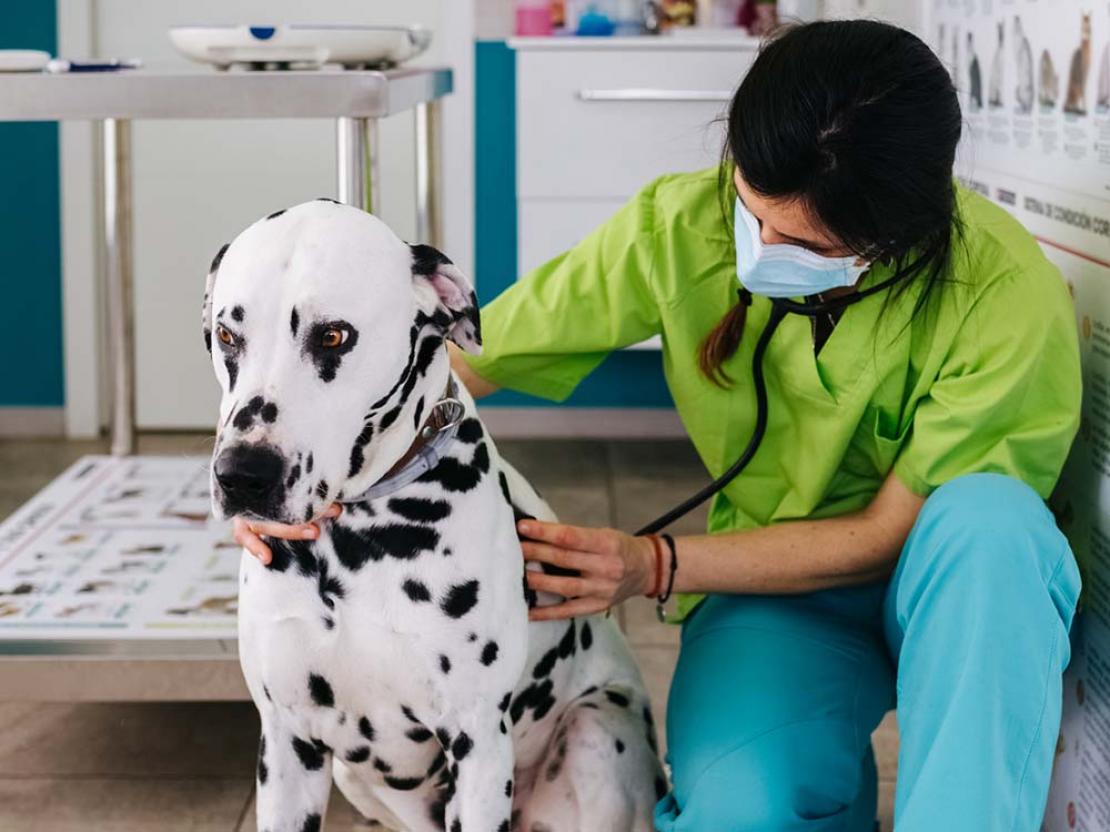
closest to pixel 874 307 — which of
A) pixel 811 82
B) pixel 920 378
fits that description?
pixel 920 378

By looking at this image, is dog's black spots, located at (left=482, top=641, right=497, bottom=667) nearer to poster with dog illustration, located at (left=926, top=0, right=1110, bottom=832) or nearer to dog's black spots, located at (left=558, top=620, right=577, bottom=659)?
dog's black spots, located at (left=558, top=620, right=577, bottom=659)

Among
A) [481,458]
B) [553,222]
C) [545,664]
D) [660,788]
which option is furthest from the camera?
[553,222]

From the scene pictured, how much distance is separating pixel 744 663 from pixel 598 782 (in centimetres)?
A: 28

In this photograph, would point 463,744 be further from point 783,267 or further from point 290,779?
point 783,267

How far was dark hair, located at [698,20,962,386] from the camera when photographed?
1.41 m

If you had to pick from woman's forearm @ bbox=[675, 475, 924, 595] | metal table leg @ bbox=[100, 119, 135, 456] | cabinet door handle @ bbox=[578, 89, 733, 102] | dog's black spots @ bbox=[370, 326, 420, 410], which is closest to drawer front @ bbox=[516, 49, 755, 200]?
cabinet door handle @ bbox=[578, 89, 733, 102]

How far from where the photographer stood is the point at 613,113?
377 cm

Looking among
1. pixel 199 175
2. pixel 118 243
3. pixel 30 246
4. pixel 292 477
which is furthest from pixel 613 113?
pixel 292 477

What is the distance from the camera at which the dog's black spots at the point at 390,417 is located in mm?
1309

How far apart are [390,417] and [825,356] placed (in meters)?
0.56

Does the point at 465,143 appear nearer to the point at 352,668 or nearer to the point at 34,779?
the point at 34,779

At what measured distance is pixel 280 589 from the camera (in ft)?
4.50

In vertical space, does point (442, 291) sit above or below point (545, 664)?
above

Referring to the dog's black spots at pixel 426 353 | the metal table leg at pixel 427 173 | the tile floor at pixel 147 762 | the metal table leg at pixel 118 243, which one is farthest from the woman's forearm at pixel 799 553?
the metal table leg at pixel 118 243
